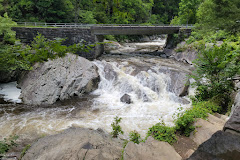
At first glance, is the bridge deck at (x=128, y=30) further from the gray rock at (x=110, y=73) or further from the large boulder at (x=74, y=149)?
the large boulder at (x=74, y=149)

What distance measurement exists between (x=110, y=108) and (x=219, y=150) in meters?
9.71

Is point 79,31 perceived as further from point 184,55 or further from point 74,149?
point 74,149

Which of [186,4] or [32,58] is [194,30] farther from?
[32,58]

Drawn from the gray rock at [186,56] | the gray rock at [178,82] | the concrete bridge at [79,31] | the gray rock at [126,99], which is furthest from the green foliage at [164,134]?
the gray rock at [186,56]

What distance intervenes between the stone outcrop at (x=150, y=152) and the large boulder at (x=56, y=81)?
984 cm

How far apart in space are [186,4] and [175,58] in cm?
1445

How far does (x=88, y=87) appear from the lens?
14.8 metres

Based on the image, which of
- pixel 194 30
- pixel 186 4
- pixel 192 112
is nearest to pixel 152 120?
pixel 192 112

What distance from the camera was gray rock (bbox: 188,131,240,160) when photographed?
2715mm

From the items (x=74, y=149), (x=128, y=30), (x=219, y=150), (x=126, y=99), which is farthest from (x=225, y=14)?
(x=74, y=149)

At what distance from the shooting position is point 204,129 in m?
6.31

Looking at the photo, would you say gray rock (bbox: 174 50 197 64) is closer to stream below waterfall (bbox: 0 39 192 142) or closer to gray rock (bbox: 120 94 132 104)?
stream below waterfall (bbox: 0 39 192 142)

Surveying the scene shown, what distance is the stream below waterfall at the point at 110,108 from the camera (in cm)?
969

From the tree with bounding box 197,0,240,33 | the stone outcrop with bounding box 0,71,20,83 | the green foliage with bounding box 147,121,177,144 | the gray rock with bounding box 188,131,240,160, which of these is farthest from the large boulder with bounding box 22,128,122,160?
the tree with bounding box 197,0,240,33
